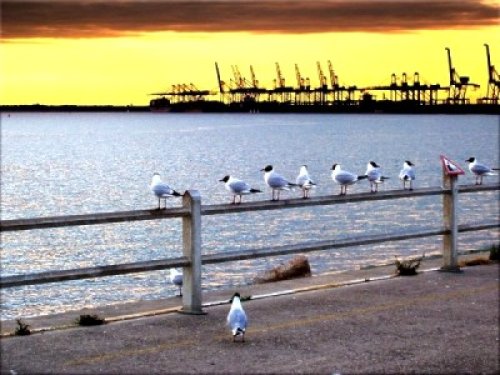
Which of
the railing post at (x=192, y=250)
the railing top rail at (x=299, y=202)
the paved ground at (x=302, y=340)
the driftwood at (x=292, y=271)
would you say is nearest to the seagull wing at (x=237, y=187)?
the railing top rail at (x=299, y=202)

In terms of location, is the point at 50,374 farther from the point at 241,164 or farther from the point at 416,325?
the point at 241,164

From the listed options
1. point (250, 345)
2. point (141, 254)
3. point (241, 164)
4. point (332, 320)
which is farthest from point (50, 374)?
point (241, 164)

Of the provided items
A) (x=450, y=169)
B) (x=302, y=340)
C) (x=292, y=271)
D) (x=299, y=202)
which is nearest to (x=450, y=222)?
(x=450, y=169)

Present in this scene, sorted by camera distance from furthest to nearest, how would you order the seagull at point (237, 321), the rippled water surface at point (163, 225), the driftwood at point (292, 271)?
the rippled water surface at point (163, 225)
the driftwood at point (292, 271)
the seagull at point (237, 321)

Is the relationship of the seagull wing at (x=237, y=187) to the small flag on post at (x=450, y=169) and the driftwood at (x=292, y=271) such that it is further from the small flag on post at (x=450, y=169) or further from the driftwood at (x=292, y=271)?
the driftwood at (x=292, y=271)

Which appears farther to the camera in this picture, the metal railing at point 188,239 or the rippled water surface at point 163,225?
the rippled water surface at point 163,225

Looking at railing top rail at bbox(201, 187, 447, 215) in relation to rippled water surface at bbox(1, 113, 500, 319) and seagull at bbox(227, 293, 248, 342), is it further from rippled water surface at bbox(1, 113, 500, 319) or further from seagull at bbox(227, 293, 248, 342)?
rippled water surface at bbox(1, 113, 500, 319)

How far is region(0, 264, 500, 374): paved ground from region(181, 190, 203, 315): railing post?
0.18m

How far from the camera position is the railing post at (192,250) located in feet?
36.4

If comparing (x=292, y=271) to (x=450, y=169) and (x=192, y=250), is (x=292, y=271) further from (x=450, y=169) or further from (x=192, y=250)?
(x=192, y=250)

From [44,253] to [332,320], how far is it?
32455mm

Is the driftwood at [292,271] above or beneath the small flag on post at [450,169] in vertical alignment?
beneath

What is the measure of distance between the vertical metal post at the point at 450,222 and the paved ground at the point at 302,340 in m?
1.60

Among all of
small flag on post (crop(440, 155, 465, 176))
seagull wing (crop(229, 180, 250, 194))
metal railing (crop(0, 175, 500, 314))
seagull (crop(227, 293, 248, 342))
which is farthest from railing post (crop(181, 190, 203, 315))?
small flag on post (crop(440, 155, 465, 176))
